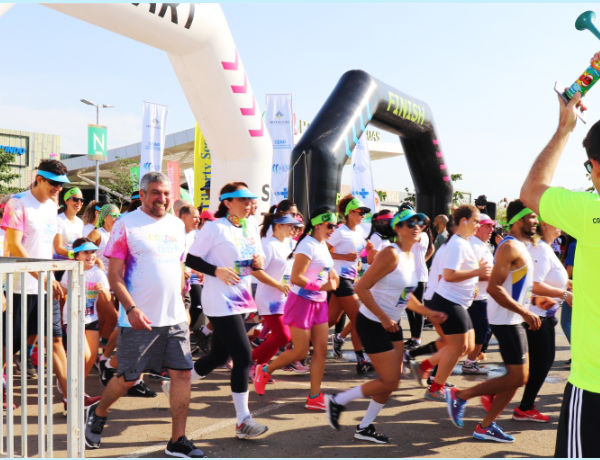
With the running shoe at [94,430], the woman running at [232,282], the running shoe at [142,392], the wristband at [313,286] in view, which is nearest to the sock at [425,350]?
the wristband at [313,286]

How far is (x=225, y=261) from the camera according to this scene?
16.1 ft

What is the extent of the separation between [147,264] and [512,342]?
283 cm

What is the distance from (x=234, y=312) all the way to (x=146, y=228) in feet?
3.14

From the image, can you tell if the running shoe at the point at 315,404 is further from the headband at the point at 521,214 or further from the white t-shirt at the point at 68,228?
the white t-shirt at the point at 68,228

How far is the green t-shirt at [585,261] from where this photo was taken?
7.22ft

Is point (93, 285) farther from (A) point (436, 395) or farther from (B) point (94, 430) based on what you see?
(A) point (436, 395)

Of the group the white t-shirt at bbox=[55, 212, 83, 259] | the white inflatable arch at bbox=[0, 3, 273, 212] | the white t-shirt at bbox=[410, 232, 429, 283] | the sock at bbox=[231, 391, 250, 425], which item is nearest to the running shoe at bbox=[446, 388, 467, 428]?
the sock at bbox=[231, 391, 250, 425]

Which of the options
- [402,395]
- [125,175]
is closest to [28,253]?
[402,395]

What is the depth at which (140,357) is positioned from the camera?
4270 millimetres

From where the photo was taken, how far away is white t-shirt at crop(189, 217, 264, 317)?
15.7 ft

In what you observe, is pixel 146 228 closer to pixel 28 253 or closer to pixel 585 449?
pixel 28 253

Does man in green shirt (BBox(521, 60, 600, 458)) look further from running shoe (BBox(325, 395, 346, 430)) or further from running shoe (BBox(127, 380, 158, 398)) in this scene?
running shoe (BBox(127, 380, 158, 398))

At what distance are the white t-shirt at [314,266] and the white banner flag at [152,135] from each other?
7.27 m

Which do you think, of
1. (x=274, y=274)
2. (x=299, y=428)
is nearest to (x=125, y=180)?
(x=274, y=274)
